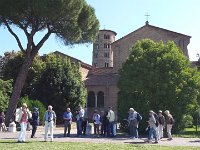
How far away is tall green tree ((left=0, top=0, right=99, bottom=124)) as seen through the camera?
27.2m

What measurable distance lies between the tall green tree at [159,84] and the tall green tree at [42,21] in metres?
6.59

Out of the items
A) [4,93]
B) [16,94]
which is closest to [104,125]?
[16,94]

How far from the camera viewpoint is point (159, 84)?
2350 cm

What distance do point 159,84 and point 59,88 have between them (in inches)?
603

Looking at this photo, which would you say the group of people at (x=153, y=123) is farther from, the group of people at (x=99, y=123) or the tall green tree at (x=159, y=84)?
the tall green tree at (x=159, y=84)

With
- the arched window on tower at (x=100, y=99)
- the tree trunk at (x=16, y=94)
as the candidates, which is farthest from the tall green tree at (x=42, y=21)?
the arched window on tower at (x=100, y=99)

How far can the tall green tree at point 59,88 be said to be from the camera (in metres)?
36.5

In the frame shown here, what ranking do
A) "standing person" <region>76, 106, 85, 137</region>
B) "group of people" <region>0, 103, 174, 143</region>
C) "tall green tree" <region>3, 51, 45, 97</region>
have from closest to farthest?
1. "group of people" <region>0, 103, 174, 143</region>
2. "standing person" <region>76, 106, 85, 137</region>
3. "tall green tree" <region>3, 51, 45, 97</region>

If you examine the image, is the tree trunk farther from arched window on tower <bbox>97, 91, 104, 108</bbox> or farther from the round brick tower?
the round brick tower

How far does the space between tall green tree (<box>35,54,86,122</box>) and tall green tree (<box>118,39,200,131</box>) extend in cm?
1291

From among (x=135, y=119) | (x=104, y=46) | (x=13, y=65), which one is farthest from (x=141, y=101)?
(x=104, y=46)

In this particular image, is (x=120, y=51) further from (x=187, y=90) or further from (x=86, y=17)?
(x=187, y=90)

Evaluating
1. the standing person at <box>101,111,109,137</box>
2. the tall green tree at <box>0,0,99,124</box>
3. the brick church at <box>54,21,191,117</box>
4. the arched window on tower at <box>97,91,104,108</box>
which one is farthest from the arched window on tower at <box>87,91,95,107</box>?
the standing person at <box>101,111,109,137</box>

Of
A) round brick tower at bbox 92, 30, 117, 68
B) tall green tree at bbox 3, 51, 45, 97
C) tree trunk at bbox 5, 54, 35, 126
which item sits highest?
round brick tower at bbox 92, 30, 117, 68
